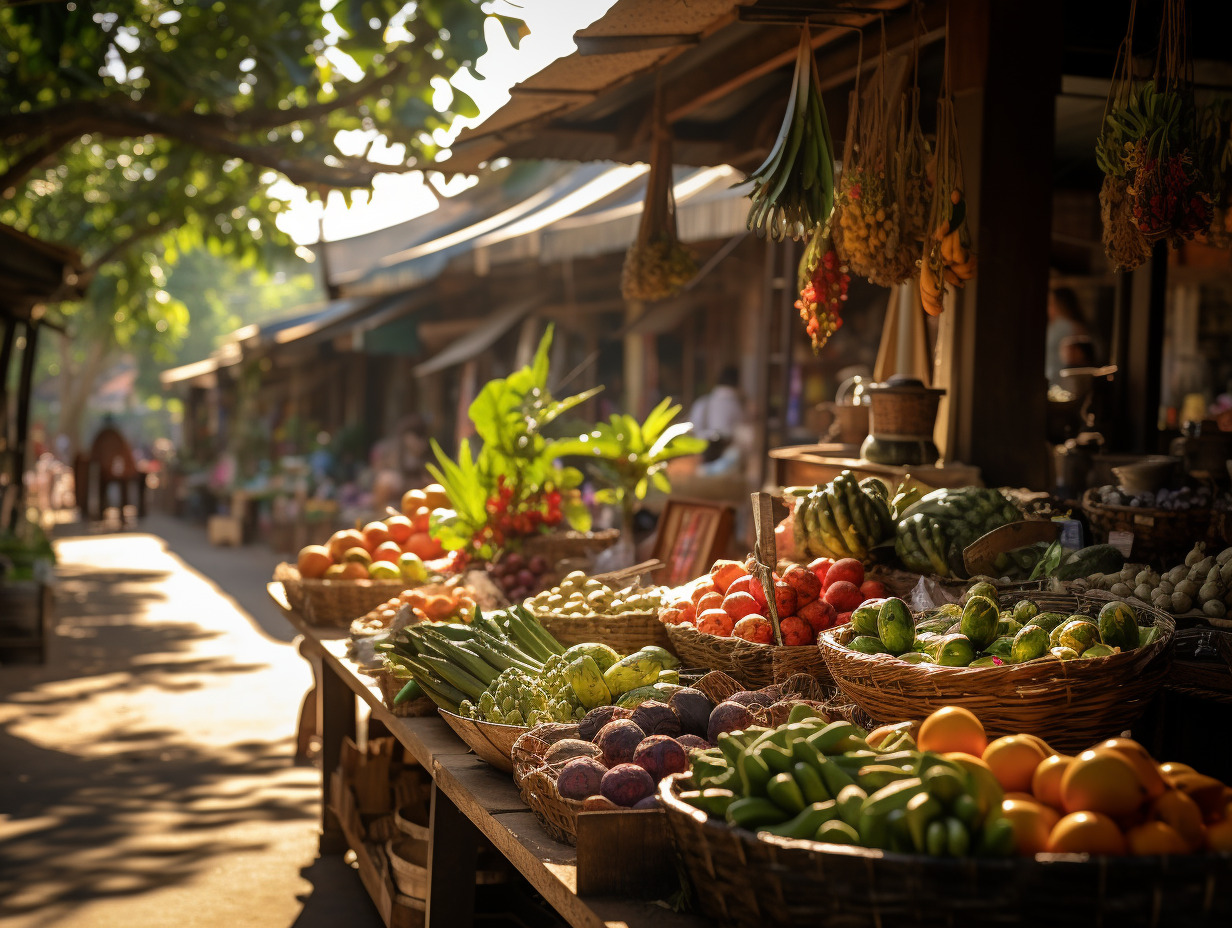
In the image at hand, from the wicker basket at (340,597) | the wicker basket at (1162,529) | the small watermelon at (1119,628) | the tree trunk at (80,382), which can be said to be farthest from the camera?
the tree trunk at (80,382)

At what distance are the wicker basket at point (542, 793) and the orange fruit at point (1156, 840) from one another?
0.96 metres

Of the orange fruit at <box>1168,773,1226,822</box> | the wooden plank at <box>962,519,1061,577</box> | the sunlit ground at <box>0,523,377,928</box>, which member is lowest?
the sunlit ground at <box>0,523,377,928</box>

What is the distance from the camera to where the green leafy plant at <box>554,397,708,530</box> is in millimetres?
5668

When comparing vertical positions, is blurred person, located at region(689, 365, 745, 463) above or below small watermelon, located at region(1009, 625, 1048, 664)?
above

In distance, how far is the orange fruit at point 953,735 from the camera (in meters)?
2.04

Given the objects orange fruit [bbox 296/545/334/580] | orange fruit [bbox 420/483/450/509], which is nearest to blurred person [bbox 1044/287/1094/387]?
orange fruit [bbox 420/483/450/509]

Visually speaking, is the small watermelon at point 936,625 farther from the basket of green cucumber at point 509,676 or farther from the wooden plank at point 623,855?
the wooden plank at point 623,855

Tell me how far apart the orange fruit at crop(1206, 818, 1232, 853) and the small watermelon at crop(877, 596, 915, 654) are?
85 centimetres

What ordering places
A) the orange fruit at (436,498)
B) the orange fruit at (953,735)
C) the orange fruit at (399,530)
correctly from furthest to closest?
the orange fruit at (436,498) → the orange fruit at (399,530) → the orange fruit at (953,735)

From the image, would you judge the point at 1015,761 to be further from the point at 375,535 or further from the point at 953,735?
the point at 375,535

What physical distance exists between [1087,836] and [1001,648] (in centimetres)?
82

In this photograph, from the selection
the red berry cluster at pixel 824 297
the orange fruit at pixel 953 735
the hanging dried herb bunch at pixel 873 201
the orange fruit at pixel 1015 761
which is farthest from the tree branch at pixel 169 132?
the orange fruit at pixel 1015 761

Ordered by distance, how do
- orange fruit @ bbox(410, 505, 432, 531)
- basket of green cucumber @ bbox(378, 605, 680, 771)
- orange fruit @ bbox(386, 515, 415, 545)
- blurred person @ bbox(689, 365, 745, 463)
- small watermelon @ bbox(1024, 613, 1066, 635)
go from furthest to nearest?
1. blurred person @ bbox(689, 365, 745, 463)
2. orange fruit @ bbox(410, 505, 432, 531)
3. orange fruit @ bbox(386, 515, 415, 545)
4. basket of green cucumber @ bbox(378, 605, 680, 771)
5. small watermelon @ bbox(1024, 613, 1066, 635)

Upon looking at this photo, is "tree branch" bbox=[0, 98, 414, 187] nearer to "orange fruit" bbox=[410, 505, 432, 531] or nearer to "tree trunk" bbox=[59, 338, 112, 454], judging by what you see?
"orange fruit" bbox=[410, 505, 432, 531]
